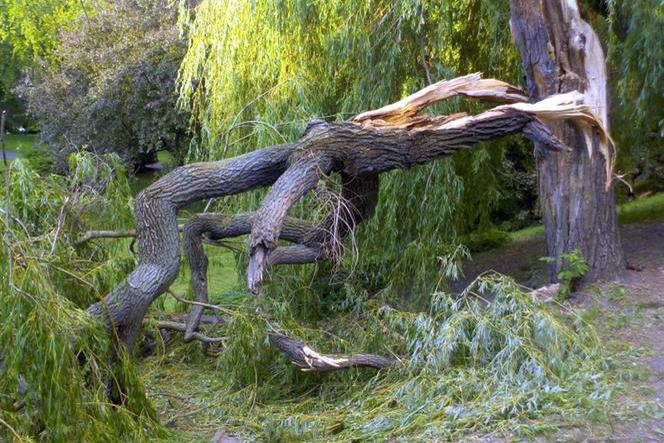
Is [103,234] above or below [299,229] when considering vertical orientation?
above

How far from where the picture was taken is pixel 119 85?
53.5ft

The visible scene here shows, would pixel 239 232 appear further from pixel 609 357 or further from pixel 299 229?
pixel 609 357

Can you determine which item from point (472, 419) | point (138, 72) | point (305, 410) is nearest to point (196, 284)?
point (305, 410)

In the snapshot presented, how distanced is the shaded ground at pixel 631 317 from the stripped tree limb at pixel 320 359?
185 centimetres

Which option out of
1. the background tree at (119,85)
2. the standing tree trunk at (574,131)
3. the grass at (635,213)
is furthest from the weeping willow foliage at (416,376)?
the background tree at (119,85)

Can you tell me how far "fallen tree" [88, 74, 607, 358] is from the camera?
6.57m

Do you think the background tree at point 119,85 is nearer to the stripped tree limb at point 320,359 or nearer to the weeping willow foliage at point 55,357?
the weeping willow foliage at point 55,357

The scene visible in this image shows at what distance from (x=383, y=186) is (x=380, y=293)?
1260mm

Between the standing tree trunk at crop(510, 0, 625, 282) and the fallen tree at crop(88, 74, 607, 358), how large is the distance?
0.23 metres

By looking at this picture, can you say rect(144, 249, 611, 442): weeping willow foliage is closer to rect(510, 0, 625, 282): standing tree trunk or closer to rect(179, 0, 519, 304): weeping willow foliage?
rect(179, 0, 519, 304): weeping willow foliage

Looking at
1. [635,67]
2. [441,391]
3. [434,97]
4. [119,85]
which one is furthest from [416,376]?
[119,85]

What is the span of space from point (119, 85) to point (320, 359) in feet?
34.9

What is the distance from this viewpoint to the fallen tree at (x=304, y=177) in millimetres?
6574

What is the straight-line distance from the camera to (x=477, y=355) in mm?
6555
